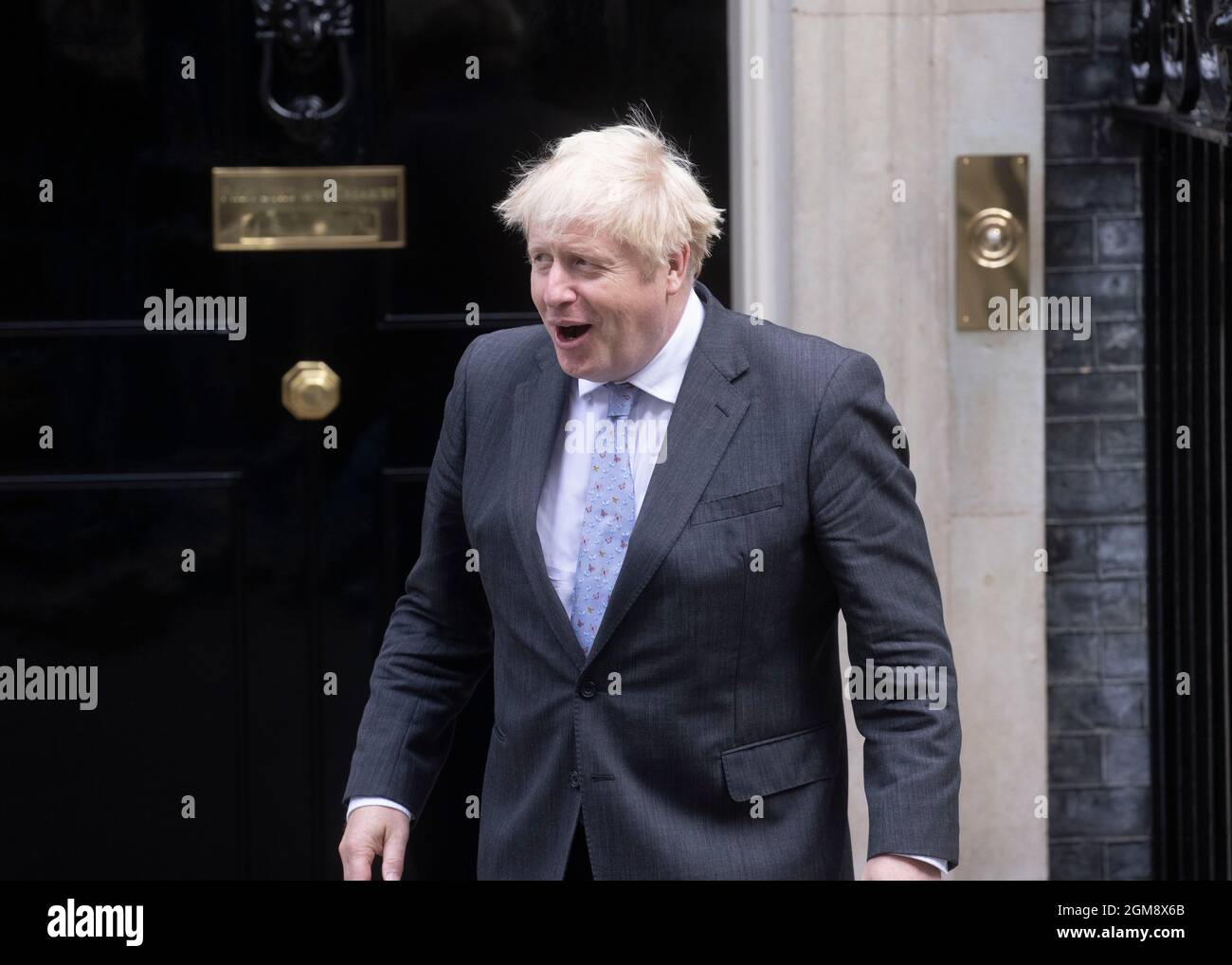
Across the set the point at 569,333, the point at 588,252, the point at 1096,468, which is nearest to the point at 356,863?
the point at 569,333

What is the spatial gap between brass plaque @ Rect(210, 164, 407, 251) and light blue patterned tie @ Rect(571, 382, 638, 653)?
1.69 m

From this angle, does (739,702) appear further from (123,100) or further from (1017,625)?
(123,100)

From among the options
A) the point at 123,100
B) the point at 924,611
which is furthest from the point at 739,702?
the point at 123,100

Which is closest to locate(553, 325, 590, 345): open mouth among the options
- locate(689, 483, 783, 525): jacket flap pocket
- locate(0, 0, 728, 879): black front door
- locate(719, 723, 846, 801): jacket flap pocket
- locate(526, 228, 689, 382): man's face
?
locate(526, 228, 689, 382): man's face

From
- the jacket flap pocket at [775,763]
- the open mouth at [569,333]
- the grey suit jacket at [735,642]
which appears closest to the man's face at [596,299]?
the open mouth at [569,333]

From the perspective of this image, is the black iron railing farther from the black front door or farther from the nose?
the nose

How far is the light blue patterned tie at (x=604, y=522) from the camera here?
9.30ft

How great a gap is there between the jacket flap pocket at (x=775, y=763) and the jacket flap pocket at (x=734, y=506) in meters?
0.34

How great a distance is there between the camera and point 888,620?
2.74 m

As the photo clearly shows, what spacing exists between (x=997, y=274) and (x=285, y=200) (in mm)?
1648

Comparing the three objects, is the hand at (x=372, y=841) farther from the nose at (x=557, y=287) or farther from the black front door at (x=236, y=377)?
the black front door at (x=236, y=377)

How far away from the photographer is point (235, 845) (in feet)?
14.8

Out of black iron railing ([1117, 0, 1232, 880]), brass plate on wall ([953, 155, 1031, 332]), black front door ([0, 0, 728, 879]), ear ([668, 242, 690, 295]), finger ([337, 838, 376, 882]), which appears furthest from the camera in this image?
black front door ([0, 0, 728, 879])

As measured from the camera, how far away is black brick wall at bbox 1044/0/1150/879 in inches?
175
